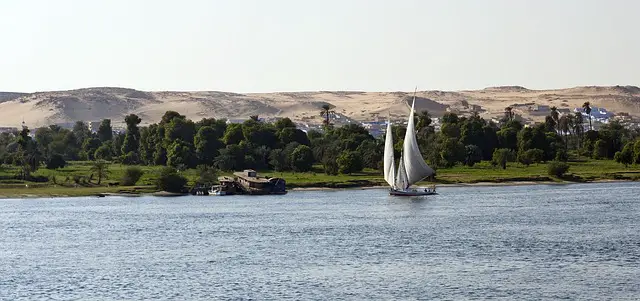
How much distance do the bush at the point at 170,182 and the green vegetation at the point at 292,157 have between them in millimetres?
107

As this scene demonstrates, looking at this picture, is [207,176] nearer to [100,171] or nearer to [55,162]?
[100,171]

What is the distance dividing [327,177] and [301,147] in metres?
8.94

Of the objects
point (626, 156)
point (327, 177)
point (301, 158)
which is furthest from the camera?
point (301, 158)

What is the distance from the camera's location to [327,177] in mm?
121750

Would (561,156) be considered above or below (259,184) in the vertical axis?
above

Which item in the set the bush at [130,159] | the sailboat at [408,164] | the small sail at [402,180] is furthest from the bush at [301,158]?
the bush at [130,159]

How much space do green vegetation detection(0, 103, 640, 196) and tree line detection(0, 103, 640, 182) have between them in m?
0.11

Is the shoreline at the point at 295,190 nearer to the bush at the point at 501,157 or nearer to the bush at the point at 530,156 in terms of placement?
the bush at the point at 501,157

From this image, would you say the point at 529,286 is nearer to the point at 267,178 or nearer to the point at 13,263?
the point at 13,263

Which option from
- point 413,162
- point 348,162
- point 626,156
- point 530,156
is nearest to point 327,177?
point 348,162

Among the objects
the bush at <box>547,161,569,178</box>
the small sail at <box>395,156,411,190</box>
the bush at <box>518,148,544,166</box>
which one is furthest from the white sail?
the bush at <box>518,148,544,166</box>

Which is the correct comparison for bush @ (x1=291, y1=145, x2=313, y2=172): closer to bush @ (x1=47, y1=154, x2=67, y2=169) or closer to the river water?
bush @ (x1=47, y1=154, x2=67, y2=169)

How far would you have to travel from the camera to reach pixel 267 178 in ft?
396

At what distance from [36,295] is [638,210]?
153 ft
